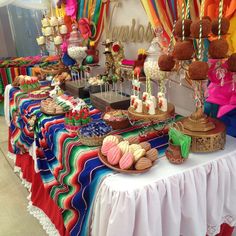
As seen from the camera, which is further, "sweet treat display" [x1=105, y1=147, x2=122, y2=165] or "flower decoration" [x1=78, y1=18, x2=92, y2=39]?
"flower decoration" [x1=78, y1=18, x2=92, y2=39]

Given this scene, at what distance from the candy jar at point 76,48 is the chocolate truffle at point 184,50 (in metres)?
1.07

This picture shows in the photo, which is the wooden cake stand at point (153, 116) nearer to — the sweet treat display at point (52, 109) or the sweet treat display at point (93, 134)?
the sweet treat display at point (93, 134)

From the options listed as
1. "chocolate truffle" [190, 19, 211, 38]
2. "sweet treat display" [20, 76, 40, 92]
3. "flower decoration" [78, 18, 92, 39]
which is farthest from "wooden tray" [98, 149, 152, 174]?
"flower decoration" [78, 18, 92, 39]

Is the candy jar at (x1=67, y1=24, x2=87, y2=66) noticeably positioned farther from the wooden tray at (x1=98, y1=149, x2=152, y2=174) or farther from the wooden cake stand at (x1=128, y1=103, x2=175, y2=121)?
the wooden tray at (x1=98, y1=149, x2=152, y2=174)

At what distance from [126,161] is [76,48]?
3.87ft

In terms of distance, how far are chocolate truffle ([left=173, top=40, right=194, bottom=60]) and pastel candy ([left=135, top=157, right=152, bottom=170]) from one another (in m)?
0.37

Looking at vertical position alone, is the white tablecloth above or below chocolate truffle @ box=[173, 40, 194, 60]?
below

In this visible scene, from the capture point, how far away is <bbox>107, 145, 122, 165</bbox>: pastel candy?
97 cm

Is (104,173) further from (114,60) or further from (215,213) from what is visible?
(114,60)

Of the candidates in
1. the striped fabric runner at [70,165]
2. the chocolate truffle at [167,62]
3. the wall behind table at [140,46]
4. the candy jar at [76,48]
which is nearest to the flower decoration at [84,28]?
the candy jar at [76,48]

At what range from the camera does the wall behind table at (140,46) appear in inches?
57.5

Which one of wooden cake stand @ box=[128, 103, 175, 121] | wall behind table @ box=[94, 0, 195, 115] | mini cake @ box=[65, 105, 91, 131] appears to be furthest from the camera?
wall behind table @ box=[94, 0, 195, 115]

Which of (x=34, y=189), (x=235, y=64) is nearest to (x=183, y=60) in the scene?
(x=235, y=64)

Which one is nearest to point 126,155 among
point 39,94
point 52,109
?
point 52,109
